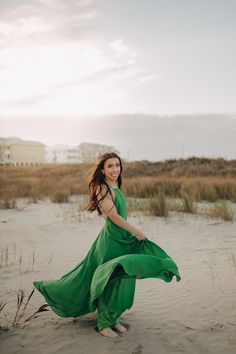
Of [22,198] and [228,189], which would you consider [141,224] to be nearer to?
[228,189]

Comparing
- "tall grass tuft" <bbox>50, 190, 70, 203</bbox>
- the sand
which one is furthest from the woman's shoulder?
"tall grass tuft" <bbox>50, 190, 70, 203</bbox>

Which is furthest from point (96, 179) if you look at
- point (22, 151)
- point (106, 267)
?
point (22, 151)

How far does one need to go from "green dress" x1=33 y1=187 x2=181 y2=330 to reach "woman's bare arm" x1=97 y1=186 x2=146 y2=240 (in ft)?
0.24

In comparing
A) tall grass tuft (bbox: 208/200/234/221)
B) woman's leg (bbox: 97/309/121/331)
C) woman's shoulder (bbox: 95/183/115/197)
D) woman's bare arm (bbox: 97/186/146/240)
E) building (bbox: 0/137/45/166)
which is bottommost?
woman's leg (bbox: 97/309/121/331)

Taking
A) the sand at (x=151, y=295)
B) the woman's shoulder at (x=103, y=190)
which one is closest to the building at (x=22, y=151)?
the sand at (x=151, y=295)

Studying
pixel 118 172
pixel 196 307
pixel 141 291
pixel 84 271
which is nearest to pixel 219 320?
pixel 196 307

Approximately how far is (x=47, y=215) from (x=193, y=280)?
19.9 ft

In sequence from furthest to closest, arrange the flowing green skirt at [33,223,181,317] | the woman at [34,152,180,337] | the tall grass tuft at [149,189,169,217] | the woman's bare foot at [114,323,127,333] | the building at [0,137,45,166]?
the building at [0,137,45,166]
the tall grass tuft at [149,189,169,217]
the woman's bare foot at [114,323,127,333]
the woman at [34,152,180,337]
the flowing green skirt at [33,223,181,317]

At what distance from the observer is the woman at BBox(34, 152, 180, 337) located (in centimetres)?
300

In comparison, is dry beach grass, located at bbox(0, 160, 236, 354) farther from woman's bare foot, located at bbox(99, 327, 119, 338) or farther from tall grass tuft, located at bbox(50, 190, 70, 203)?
tall grass tuft, located at bbox(50, 190, 70, 203)

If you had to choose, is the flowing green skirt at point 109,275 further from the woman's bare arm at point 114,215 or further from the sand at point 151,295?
the sand at point 151,295

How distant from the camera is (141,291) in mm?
4480

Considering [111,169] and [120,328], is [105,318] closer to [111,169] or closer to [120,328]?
[120,328]

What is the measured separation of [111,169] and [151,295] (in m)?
1.88
